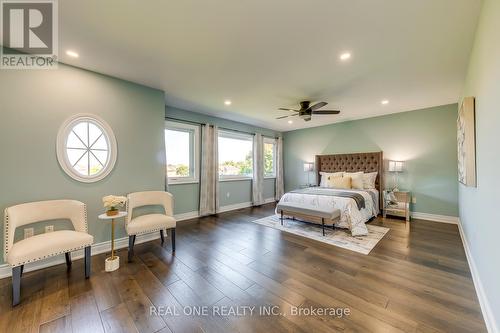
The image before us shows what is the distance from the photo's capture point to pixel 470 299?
182cm

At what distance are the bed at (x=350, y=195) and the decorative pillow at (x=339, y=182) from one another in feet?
1.21

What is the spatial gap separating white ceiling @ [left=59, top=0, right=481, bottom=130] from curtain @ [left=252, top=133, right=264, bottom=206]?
2.68 m

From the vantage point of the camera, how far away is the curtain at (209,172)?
16.2 feet

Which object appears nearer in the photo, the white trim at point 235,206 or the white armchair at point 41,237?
the white armchair at point 41,237

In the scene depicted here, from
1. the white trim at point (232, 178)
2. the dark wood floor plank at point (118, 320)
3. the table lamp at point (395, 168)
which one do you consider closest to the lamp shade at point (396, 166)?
the table lamp at point (395, 168)

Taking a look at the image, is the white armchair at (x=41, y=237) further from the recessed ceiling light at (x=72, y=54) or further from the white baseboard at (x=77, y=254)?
the recessed ceiling light at (x=72, y=54)

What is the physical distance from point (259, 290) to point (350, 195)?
9.33ft

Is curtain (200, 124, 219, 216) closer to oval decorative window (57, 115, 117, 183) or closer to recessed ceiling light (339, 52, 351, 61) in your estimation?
oval decorative window (57, 115, 117, 183)

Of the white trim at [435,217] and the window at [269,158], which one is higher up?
the window at [269,158]

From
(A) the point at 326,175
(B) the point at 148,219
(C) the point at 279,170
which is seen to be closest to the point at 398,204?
(A) the point at 326,175

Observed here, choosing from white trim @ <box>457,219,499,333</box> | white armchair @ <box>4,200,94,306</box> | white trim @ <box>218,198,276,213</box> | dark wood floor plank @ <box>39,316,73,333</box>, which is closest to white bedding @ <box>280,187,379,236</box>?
white trim @ <box>457,219,499,333</box>

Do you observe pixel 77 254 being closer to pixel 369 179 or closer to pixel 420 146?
pixel 369 179

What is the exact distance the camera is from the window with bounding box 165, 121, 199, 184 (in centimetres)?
455

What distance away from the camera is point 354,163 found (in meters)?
5.55
